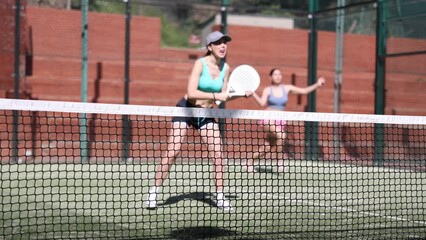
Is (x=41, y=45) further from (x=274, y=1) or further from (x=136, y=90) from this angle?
(x=274, y=1)

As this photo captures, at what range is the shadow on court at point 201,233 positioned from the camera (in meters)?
4.60

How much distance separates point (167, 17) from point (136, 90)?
2.80m

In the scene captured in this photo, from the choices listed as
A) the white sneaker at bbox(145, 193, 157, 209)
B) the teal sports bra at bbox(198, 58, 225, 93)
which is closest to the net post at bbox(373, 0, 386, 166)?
the teal sports bra at bbox(198, 58, 225, 93)

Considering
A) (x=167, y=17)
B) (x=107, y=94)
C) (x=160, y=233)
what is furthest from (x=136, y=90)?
(x=160, y=233)

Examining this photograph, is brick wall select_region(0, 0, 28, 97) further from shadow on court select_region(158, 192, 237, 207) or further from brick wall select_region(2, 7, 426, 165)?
shadow on court select_region(158, 192, 237, 207)

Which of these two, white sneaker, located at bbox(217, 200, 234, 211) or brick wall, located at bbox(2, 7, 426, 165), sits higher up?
brick wall, located at bbox(2, 7, 426, 165)

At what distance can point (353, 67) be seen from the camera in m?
13.0

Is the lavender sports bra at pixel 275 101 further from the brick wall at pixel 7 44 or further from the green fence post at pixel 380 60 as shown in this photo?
the brick wall at pixel 7 44

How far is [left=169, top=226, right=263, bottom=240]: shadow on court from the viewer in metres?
4.60

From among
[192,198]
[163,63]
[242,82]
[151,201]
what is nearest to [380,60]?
[163,63]

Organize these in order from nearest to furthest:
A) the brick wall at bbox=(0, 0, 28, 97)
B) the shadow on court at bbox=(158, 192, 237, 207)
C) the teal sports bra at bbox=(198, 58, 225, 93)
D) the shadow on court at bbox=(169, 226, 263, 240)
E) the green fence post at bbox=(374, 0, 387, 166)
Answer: the shadow on court at bbox=(169, 226, 263, 240) → the teal sports bra at bbox=(198, 58, 225, 93) → the shadow on court at bbox=(158, 192, 237, 207) → the brick wall at bbox=(0, 0, 28, 97) → the green fence post at bbox=(374, 0, 387, 166)

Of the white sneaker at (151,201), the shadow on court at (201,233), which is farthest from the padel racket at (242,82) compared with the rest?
the shadow on court at (201,233)

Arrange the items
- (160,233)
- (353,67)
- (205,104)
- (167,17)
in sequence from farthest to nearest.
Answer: (167,17)
(353,67)
(205,104)
(160,233)

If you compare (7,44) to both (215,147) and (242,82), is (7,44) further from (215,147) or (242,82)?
(242,82)
